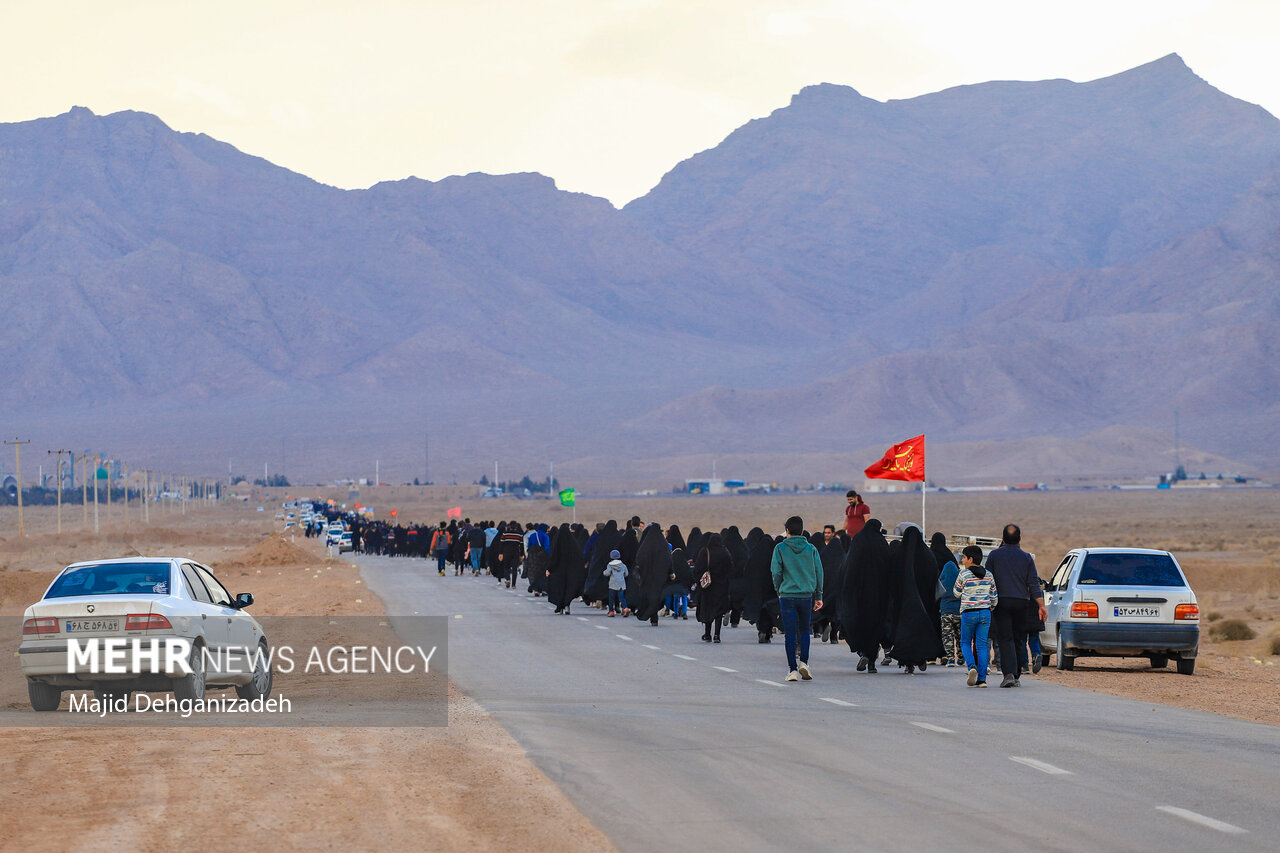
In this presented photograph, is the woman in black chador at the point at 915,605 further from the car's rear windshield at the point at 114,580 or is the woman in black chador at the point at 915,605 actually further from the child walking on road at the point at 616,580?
the child walking on road at the point at 616,580

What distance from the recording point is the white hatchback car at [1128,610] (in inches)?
754

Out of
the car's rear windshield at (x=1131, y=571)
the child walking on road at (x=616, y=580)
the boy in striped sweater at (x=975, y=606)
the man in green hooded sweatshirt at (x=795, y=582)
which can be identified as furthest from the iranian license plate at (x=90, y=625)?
the child walking on road at (x=616, y=580)

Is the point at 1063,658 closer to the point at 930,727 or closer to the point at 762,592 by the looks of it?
the point at 762,592

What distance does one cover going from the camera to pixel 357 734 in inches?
515

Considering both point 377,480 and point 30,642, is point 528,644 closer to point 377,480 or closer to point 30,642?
point 30,642

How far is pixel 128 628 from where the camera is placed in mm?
13539

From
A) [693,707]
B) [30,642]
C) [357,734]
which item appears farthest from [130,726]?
[693,707]

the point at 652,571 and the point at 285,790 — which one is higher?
the point at 652,571

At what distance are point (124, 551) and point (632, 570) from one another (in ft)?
141

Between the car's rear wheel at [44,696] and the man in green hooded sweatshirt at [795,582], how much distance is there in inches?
277

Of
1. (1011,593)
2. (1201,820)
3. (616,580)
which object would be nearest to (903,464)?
(616,580)

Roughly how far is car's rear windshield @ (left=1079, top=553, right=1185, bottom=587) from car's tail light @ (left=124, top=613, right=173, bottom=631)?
10321 mm

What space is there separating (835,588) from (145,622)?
10.9m

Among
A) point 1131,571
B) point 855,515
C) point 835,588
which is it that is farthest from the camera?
point 855,515
